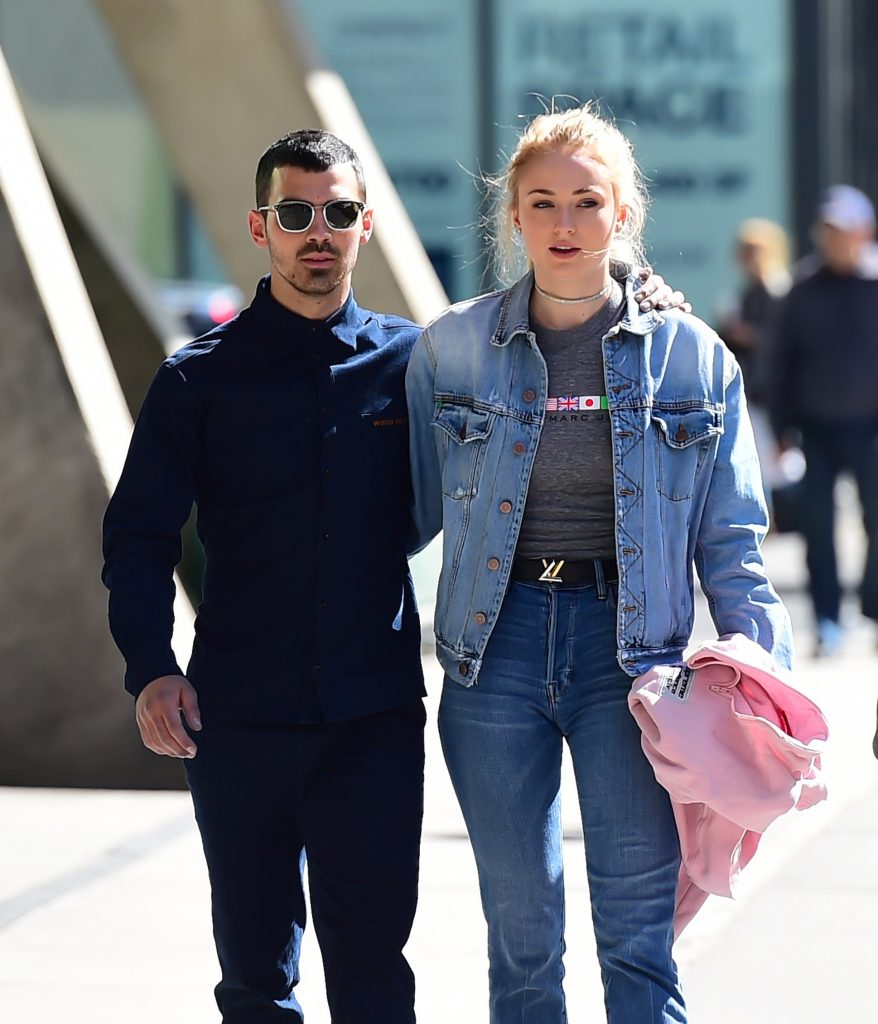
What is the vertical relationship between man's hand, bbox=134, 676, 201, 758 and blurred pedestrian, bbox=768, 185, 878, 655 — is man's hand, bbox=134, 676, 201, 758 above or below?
above

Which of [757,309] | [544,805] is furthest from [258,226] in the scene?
[757,309]

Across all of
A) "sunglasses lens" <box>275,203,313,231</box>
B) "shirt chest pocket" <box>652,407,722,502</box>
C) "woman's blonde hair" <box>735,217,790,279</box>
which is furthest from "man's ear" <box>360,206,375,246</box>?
"woman's blonde hair" <box>735,217,790,279</box>

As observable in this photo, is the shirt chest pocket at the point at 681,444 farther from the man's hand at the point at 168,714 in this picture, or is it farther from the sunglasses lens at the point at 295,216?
the man's hand at the point at 168,714

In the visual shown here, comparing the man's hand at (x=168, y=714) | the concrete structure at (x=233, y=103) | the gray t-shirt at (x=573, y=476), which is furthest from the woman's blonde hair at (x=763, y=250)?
the man's hand at (x=168, y=714)

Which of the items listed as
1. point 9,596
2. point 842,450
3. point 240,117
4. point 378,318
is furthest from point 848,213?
point 378,318

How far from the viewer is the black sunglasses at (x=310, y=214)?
3703mm

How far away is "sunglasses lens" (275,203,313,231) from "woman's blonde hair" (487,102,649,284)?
378 mm

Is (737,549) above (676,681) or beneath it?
above

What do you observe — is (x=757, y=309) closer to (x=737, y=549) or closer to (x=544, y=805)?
(x=737, y=549)

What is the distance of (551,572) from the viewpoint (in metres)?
3.62

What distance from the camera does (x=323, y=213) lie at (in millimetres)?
3709

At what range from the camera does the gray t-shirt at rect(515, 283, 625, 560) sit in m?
3.63

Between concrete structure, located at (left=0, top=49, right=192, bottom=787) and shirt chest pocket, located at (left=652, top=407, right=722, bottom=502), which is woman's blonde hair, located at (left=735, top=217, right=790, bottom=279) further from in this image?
shirt chest pocket, located at (left=652, top=407, right=722, bottom=502)

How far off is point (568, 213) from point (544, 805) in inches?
40.9
